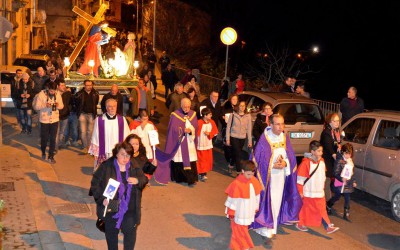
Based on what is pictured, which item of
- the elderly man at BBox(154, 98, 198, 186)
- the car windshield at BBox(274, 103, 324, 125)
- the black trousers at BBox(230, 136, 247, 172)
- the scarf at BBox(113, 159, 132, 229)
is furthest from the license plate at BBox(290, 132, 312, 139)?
the scarf at BBox(113, 159, 132, 229)

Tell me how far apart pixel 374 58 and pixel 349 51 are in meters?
2.16

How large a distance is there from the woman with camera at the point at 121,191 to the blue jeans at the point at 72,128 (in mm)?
7802

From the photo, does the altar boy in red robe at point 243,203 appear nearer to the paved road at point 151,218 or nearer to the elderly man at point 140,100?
the paved road at point 151,218

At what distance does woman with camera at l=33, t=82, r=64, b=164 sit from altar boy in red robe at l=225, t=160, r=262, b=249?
601 cm

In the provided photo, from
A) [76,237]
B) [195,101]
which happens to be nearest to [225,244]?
[76,237]

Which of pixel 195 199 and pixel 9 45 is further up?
pixel 9 45

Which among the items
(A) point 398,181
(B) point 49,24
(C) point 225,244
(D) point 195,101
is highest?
(B) point 49,24

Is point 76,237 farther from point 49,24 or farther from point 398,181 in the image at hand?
point 49,24

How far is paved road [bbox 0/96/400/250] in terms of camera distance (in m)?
8.50

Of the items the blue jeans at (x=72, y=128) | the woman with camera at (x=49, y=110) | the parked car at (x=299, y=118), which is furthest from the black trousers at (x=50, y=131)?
the parked car at (x=299, y=118)

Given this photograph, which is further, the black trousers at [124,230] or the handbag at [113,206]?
the black trousers at [124,230]

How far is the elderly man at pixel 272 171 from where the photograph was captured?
28.1ft

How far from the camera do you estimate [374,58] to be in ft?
118

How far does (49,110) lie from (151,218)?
167 inches
